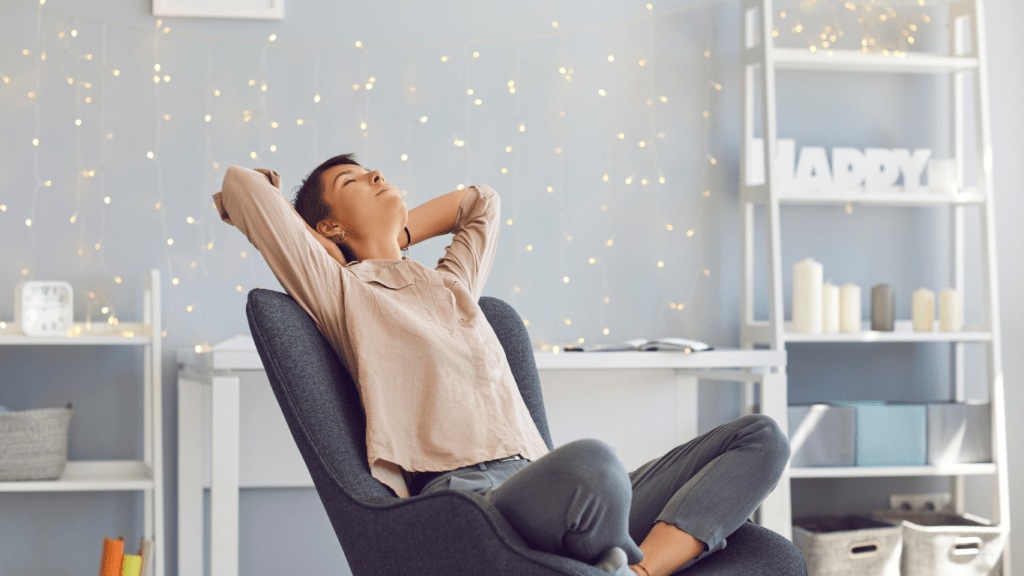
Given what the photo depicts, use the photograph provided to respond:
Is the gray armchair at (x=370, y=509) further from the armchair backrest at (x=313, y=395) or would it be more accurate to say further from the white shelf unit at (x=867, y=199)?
the white shelf unit at (x=867, y=199)

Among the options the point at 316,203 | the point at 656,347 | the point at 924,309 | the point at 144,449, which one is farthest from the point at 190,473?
the point at 924,309

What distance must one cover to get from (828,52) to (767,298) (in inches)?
28.3

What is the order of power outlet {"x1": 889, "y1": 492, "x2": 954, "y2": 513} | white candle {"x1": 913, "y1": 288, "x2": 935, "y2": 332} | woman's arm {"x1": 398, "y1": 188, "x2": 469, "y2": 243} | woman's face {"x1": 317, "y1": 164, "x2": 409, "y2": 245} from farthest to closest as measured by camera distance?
power outlet {"x1": 889, "y1": 492, "x2": 954, "y2": 513}, white candle {"x1": 913, "y1": 288, "x2": 935, "y2": 332}, woman's arm {"x1": 398, "y1": 188, "x2": 469, "y2": 243}, woman's face {"x1": 317, "y1": 164, "x2": 409, "y2": 245}

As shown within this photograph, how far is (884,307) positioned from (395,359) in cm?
159

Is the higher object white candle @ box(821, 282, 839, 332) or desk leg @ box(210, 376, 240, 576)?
white candle @ box(821, 282, 839, 332)

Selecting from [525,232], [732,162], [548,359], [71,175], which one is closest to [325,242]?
[548,359]

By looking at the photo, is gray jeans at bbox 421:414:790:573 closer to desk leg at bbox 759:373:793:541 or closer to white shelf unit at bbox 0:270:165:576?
desk leg at bbox 759:373:793:541

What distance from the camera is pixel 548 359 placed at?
72.1 inches

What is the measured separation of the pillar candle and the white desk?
16 centimetres

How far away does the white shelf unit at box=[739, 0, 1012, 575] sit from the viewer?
2.12 meters

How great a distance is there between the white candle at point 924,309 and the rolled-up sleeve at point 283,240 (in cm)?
172

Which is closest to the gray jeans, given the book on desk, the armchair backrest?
the armchair backrest

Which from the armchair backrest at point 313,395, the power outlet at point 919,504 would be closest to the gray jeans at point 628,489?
the armchair backrest at point 313,395

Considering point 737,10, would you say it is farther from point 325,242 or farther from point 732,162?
point 325,242
